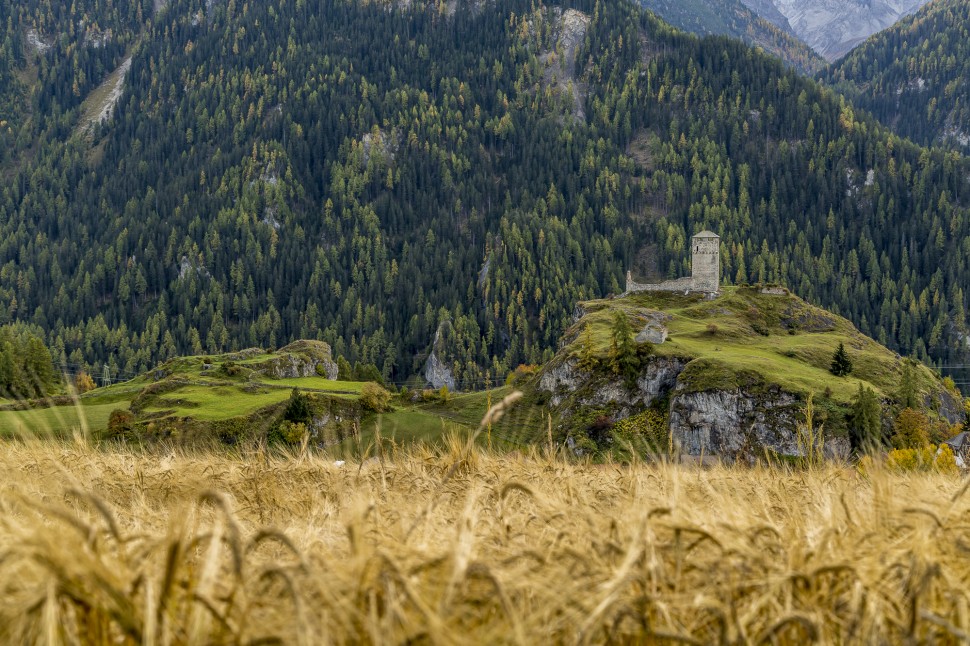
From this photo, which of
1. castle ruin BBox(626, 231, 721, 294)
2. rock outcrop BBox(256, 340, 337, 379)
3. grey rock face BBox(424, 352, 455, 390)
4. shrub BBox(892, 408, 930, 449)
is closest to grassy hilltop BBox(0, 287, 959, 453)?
rock outcrop BBox(256, 340, 337, 379)

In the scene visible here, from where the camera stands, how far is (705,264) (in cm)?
11538

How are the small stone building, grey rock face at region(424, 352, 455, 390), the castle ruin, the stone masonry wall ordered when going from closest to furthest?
the small stone building → the castle ruin → the stone masonry wall → grey rock face at region(424, 352, 455, 390)

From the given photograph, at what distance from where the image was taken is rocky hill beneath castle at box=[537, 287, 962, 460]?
74500 millimetres

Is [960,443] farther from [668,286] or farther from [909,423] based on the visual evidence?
[668,286]

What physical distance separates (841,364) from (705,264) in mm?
33964

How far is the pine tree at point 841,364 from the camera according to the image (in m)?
84.0

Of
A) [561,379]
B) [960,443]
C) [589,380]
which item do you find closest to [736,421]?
[589,380]

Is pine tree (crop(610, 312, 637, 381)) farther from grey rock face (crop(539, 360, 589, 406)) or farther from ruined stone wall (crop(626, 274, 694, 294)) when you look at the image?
ruined stone wall (crop(626, 274, 694, 294))

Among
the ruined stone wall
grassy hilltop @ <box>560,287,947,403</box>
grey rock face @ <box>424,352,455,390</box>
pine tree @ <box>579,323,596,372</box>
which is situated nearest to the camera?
grassy hilltop @ <box>560,287,947,403</box>

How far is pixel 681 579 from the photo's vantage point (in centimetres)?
449

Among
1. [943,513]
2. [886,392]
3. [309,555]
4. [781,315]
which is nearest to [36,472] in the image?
[309,555]

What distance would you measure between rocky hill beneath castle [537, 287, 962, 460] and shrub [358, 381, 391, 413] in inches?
717

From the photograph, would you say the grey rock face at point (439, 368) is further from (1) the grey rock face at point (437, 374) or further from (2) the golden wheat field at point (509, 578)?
(2) the golden wheat field at point (509, 578)

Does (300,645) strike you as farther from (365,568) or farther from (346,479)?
(346,479)
